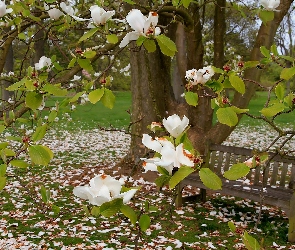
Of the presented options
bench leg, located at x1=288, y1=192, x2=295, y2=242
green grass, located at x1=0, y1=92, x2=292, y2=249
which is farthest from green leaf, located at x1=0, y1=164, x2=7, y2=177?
bench leg, located at x1=288, y1=192, x2=295, y2=242

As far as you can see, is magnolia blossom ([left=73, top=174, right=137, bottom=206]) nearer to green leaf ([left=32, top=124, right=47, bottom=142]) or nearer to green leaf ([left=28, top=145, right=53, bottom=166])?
green leaf ([left=28, top=145, right=53, bottom=166])

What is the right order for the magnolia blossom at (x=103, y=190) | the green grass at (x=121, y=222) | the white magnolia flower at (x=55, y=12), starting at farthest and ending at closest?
the green grass at (x=121, y=222) → the white magnolia flower at (x=55, y=12) → the magnolia blossom at (x=103, y=190)

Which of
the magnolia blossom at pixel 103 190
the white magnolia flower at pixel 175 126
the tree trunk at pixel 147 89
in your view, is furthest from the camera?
the tree trunk at pixel 147 89

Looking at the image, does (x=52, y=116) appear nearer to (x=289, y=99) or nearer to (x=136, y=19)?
(x=136, y=19)

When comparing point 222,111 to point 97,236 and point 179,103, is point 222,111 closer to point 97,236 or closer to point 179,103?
point 97,236

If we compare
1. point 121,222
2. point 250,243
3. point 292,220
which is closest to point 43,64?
point 250,243

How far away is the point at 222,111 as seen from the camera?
1.50 meters

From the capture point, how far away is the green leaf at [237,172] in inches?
49.9

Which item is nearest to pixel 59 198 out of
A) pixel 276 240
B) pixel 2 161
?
pixel 276 240

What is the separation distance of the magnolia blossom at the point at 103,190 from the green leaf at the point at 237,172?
0.36m

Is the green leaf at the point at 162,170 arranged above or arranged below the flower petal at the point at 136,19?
below

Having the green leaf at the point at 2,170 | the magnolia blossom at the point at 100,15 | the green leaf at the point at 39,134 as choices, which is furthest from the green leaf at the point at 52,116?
the magnolia blossom at the point at 100,15

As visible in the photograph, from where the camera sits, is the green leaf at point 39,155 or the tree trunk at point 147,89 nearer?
the green leaf at point 39,155

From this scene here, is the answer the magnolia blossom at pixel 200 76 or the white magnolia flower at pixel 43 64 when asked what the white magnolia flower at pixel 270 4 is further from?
the white magnolia flower at pixel 43 64
